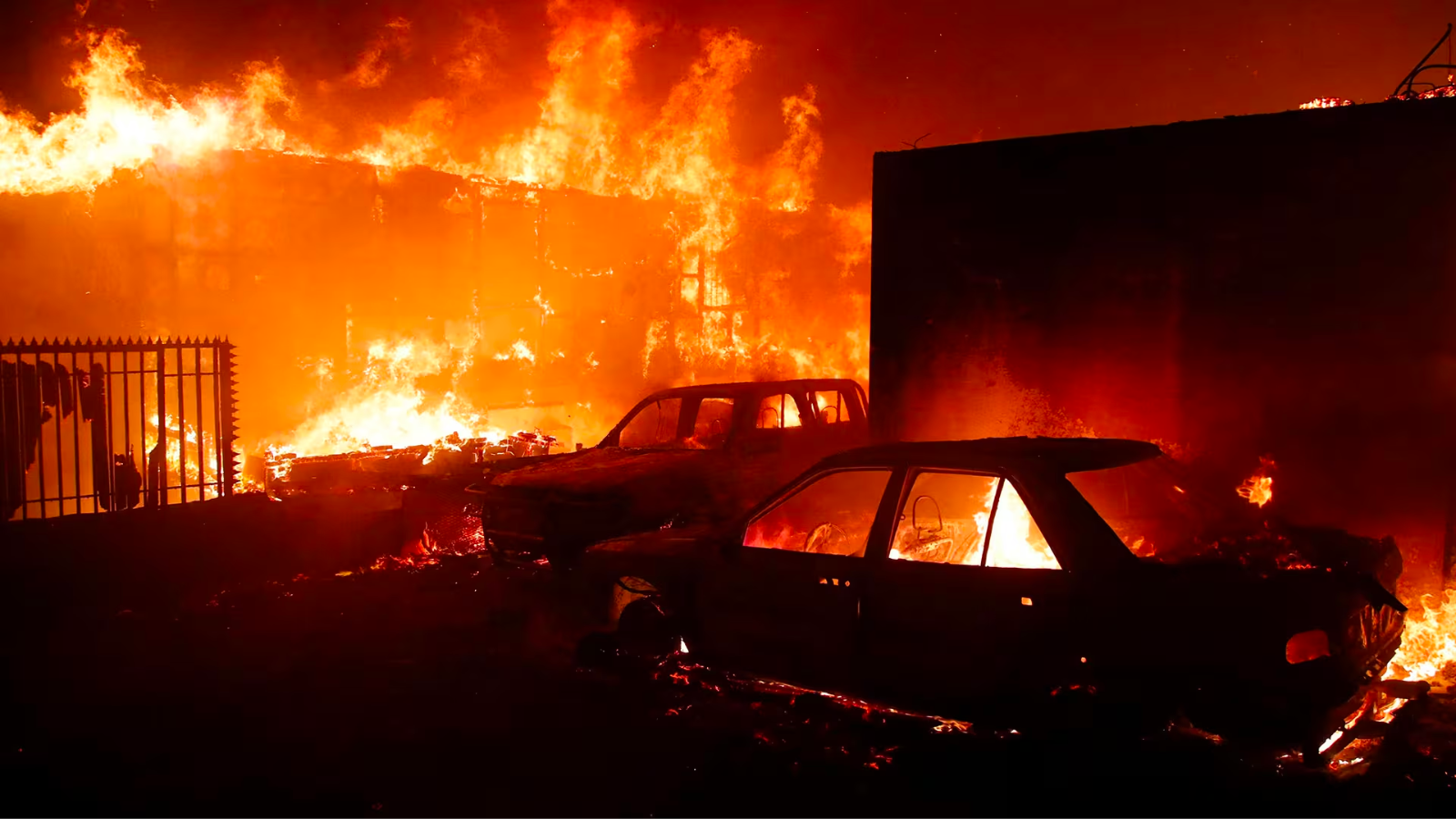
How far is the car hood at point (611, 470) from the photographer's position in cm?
860

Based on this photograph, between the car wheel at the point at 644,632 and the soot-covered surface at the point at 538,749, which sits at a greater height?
the car wheel at the point at 644,632

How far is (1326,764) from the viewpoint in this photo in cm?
412

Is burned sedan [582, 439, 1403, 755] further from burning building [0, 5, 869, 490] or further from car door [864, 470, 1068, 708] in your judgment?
burning building [0, 5, 869, 490]

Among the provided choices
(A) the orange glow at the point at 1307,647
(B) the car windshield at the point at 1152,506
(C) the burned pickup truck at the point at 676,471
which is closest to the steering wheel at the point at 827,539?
(B) the car windshield at the point at 1152,506

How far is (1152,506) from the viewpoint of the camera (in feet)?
15.2

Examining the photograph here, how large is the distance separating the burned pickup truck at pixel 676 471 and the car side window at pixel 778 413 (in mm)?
13

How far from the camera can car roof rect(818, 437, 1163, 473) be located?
174 inches

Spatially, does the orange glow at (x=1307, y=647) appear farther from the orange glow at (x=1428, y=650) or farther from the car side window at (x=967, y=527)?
the orange glow at (x=1428, y=650)

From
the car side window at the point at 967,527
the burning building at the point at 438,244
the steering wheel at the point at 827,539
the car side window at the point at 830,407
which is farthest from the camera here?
the burning building at the point at 438,244

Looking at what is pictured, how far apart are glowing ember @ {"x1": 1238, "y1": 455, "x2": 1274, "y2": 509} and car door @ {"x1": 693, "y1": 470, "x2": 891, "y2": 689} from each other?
13.9 ft

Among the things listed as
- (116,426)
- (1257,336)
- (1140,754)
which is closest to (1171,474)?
(1140,754)

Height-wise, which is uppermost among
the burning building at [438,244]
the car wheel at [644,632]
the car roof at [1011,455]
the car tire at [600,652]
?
the burning building at [438,244]

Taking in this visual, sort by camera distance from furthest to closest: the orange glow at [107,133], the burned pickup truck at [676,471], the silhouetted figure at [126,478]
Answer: the orange glow at [107,133], the silhouetted figure at [126,478], the burned pickup truck at [676,471]

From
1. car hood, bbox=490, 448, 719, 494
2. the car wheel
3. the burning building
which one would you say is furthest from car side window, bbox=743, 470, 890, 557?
the burning building
